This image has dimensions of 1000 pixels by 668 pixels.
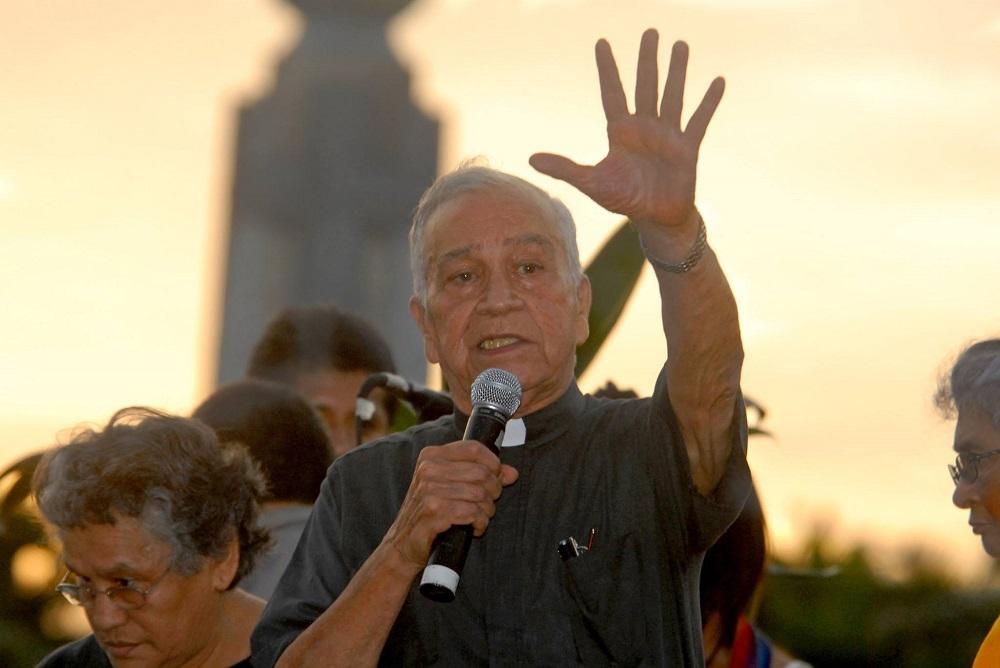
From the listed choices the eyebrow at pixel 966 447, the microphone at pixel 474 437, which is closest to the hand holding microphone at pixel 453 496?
the microphone at pixel 474 437

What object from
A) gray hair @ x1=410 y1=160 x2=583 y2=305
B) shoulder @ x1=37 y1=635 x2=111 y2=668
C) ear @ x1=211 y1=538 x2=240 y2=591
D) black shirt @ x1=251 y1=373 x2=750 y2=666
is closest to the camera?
black shirt @ x1=251 y1=373 x2=750 y2=666

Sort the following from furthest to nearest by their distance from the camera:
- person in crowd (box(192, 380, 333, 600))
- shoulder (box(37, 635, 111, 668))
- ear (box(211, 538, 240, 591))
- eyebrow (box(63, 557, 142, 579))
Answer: person in crowd (box(192, 380, 333, 600)) < shoulder (box(37, 635, 111, 668)) < ear (box(211, 538, 240, 591)) < eyebrow (box(63, 557, 142, 579))

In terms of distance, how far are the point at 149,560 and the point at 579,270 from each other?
3.95 feet

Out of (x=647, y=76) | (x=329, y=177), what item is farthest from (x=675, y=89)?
(x=329, y=177)

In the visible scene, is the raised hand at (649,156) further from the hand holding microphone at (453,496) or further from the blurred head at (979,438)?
the blurred head at (979,438)

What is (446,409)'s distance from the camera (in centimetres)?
468

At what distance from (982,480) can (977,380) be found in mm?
205

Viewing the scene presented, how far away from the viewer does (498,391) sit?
314 cm

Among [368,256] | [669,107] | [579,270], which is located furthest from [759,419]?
[368,256]

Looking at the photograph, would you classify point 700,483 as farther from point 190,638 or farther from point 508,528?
point 190,638

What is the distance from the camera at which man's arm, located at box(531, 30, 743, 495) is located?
3.08m

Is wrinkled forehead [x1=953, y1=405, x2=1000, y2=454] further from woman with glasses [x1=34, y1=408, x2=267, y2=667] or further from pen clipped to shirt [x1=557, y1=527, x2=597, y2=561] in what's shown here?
woman with glasses [x1=34, y1=408, x2=267, y2=667]

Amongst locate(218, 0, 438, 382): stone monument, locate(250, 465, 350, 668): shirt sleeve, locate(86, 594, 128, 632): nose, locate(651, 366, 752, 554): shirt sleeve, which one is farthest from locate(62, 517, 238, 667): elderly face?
locate(218, 0, 438, 382): stone monument

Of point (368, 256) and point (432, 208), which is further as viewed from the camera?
point (368, 256)
